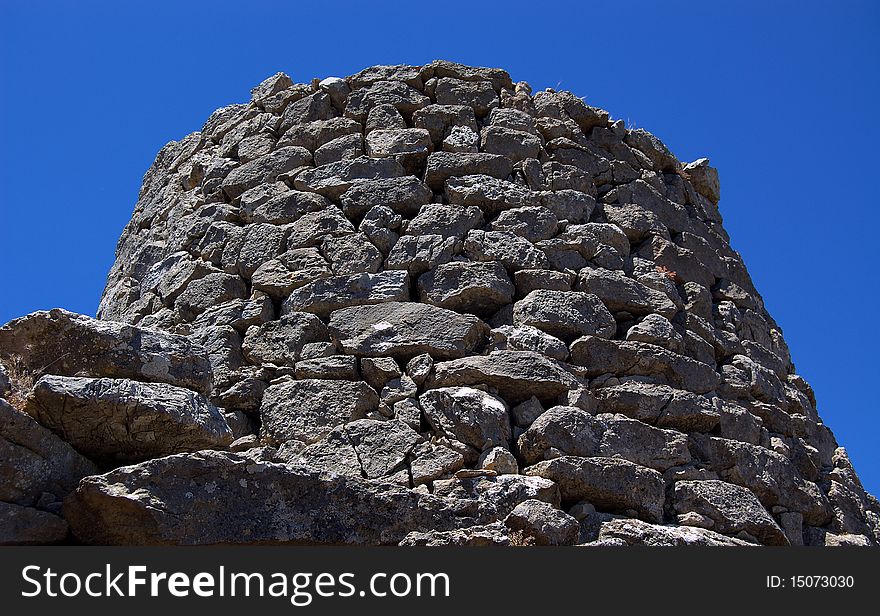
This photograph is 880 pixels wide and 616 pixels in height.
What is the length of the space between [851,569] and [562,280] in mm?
2423

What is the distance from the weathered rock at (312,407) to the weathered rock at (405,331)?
253mm

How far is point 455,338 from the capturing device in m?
5.32

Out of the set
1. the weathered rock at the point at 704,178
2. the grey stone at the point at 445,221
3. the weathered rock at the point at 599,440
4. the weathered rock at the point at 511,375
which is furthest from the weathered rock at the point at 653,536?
the weathered rock at the point at 704,178

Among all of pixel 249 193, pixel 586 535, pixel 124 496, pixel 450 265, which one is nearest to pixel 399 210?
pixel 450 265

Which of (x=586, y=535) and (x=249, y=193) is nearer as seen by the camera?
(x=586, y=535)

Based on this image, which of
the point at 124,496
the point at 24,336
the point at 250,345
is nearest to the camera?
the point at 124,496

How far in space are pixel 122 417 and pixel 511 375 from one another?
207cm

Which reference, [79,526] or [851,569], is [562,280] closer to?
[851,569]

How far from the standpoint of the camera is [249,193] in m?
6.36

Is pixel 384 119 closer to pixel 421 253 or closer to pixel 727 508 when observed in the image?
pixel 421 253

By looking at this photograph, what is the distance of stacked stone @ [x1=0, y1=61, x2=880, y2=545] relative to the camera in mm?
3924

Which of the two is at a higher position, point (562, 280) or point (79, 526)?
point (562, 280)

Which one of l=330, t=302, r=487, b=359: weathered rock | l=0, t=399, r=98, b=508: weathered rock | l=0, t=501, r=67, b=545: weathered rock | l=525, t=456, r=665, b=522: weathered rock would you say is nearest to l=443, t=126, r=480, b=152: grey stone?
l=330, t=302, r=487, b=359: weathered rock

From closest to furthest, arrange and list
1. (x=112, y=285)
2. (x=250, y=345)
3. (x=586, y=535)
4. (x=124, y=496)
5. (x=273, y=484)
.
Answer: (x=124, y=496) < (x=273, y=484) < (x=586, y=535) < (x=250, y=345) < (x=112, y=285)
